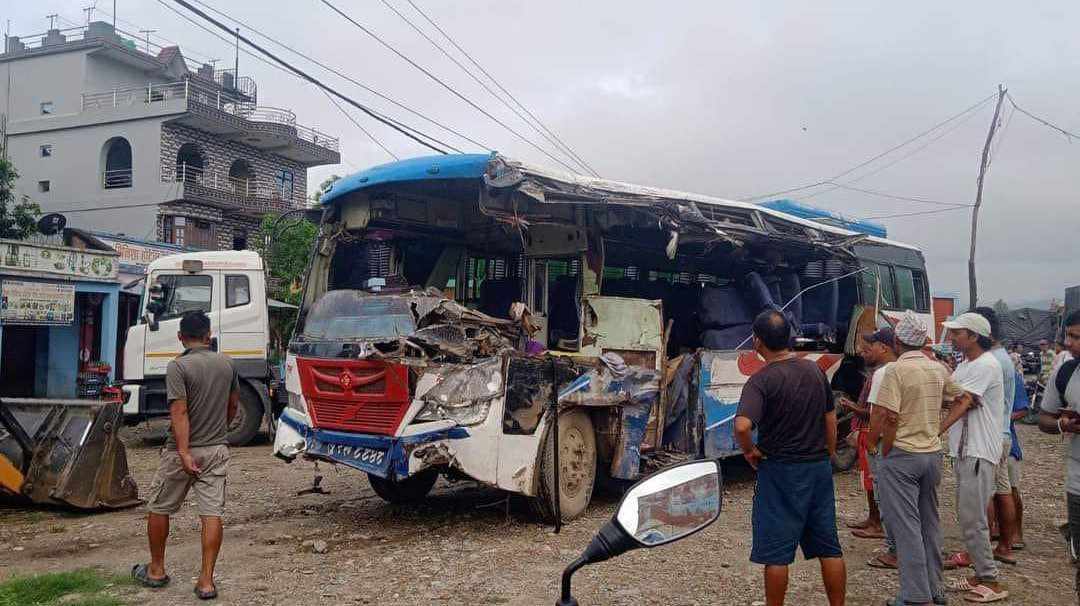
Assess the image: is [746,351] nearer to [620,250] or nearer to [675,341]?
[675,341]

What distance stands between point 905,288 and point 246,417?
9643 mm

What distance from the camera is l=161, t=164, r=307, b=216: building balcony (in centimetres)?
2672

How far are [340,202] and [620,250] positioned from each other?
3046 millimetres

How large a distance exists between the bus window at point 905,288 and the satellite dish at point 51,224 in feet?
64.9

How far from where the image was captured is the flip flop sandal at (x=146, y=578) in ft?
16.2

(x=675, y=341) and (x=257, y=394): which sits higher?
(x=675, y=341)

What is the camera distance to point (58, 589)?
482 centimetres

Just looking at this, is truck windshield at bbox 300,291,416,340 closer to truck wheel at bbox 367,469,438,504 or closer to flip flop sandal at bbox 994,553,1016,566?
truck wheel at bbox 367,469,438,504

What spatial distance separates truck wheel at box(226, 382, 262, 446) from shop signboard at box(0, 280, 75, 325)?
6.43 metres

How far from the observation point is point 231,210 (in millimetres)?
28031

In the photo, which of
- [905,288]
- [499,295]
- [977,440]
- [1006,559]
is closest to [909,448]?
[977,440]

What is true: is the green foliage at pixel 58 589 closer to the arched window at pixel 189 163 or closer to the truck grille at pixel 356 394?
the truck grille at pixel 356 394

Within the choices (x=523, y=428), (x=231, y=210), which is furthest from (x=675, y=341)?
(x=231, y=210)

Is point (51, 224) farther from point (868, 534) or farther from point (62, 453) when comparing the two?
point (868, 534)
